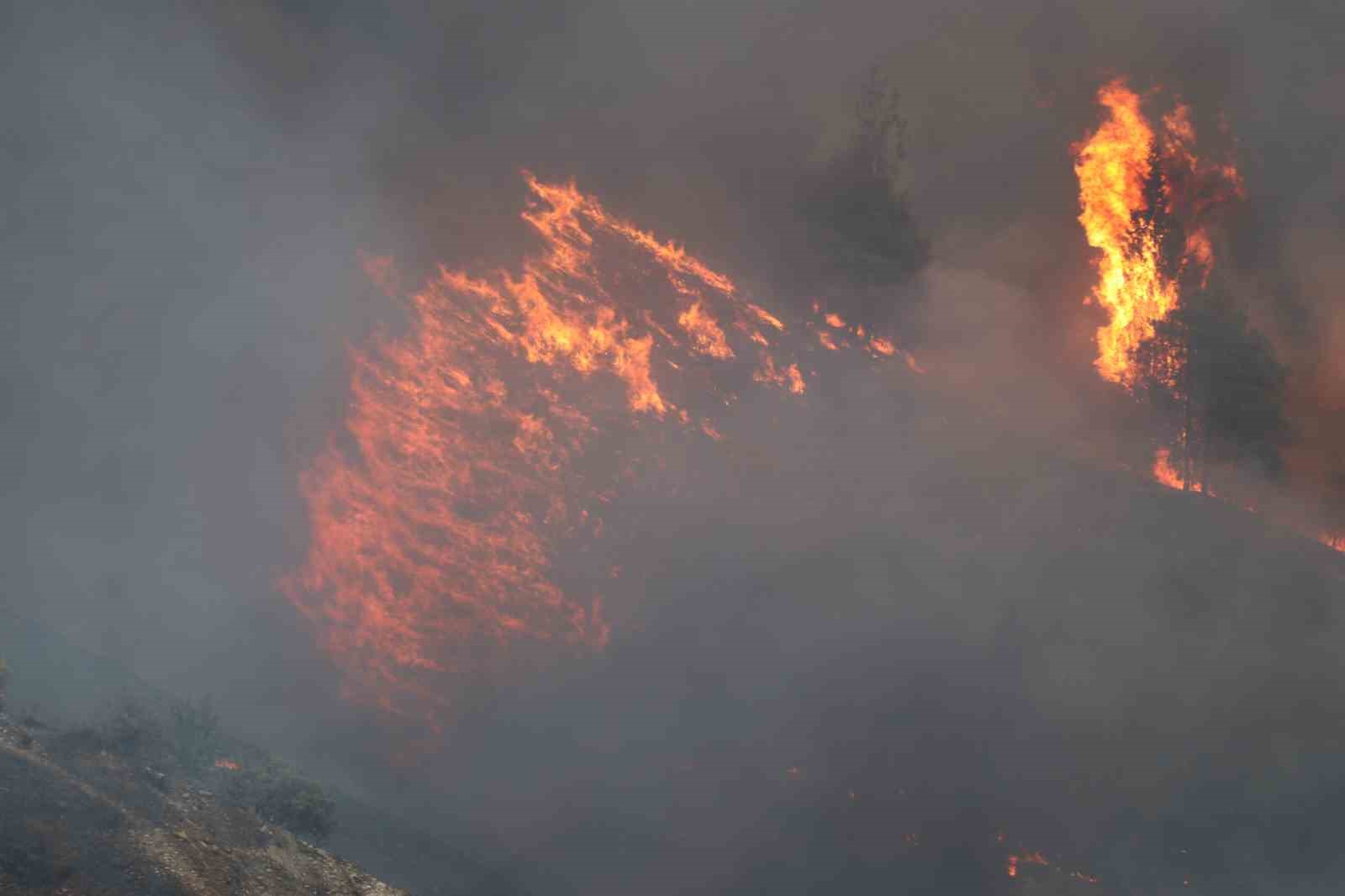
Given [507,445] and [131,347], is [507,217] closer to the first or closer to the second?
[507,445]

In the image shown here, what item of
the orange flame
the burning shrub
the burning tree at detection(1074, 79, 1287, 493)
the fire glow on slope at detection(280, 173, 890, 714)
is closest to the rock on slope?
the burning shrub

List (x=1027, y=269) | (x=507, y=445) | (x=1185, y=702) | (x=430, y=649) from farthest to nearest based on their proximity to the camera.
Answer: (x=1027, y=269)
(x=507, y=445)
(x=430, y=649)
(x=1185, y=702)

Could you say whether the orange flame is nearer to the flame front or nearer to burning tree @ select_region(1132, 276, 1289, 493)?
burning tree @ select_region(1132, 276, 1289, 493)

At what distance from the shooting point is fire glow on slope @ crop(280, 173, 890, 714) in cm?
4566

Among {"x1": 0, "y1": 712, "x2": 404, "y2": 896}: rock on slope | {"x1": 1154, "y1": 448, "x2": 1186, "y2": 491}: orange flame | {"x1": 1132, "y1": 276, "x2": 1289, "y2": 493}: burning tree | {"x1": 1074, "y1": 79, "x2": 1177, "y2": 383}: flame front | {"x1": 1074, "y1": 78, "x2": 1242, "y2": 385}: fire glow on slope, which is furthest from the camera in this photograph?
{"x1": 1154, "y1": 448, "x2": 1186, "y2": 491}: orange flame

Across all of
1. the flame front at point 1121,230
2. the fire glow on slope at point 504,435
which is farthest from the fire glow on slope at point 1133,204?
the fire glow on slope at point 504,435

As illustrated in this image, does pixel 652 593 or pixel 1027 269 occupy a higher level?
pixel 1027 269

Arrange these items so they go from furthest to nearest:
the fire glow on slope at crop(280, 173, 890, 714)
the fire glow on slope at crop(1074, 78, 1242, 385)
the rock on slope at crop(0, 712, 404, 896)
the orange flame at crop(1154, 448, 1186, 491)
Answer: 1. the orange flame at crop(1154, 448, 1186, 491)
2. the fire glow on slope at crop(1074, 78, 1242, 385)
3. the fire glow on slope at crop(280, 173, 890, 714)
4. the rock on slope at crop(0, 712, 404, 896)

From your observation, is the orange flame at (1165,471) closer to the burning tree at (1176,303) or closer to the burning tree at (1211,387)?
the burning tree at (1176,303)

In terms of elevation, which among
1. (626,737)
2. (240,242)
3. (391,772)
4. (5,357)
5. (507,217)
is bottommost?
(391,772)

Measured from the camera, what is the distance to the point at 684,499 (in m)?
49.8

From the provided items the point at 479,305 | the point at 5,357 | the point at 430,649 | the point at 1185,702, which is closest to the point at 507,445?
the point at 479,305

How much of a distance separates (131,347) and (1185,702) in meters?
51.7

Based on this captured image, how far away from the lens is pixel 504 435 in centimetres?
4828
